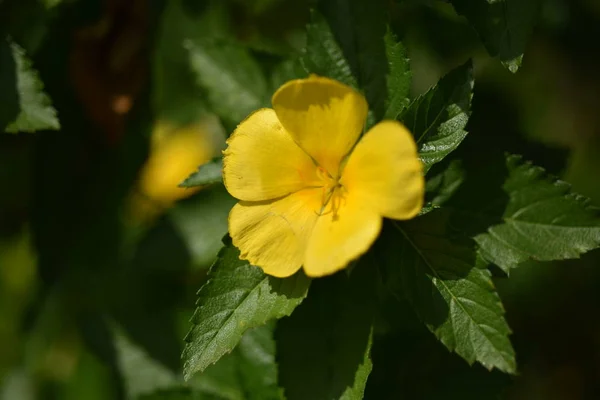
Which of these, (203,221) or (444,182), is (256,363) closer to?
(203,221)

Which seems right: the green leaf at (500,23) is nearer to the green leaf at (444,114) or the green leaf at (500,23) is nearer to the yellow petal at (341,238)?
the green leaf at (444,114)

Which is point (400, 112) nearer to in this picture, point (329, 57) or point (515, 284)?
point (329, 57)

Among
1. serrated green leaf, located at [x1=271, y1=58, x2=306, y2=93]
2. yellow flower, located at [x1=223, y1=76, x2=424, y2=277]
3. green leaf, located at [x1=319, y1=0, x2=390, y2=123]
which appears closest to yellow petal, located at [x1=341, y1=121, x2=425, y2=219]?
yellow flower, located at [x1=223, y1=76, x2=424, y2=277]

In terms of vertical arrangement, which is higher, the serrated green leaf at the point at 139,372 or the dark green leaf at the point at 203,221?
the dark green leaf at the point at 203,221

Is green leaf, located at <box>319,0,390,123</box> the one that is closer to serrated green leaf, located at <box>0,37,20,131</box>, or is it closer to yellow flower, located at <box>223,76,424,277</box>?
yellow flower, located at <box>223,76,424,277</box>

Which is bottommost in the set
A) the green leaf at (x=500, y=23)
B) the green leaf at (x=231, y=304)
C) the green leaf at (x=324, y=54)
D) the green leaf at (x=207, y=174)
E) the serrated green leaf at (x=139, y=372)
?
the serrated green leaf at (x=139, y=372)

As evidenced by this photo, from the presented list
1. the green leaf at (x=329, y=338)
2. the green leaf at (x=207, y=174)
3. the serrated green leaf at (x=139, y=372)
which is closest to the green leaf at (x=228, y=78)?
the green leaf at (x=207, y=174)

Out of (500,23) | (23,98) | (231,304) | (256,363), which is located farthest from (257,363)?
(500,23)

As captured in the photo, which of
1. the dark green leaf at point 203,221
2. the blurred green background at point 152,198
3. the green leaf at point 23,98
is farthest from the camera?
the dark green leaf at point 203,221
